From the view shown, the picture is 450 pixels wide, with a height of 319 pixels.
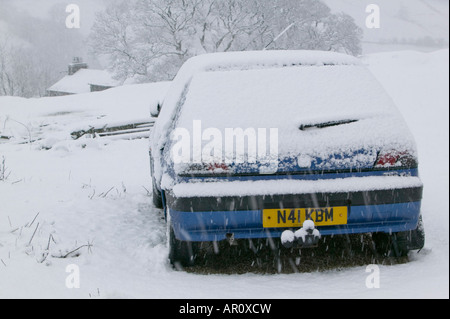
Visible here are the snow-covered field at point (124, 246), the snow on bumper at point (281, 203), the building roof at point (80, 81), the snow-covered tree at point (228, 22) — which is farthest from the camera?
the building roof at point (80, 81)

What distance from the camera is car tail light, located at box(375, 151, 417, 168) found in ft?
10.4

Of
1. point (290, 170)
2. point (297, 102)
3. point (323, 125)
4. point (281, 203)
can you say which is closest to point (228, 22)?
point (297, 102)

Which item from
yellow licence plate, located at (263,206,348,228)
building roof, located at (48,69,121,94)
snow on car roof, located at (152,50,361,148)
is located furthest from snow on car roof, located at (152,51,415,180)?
building roof, located at (48,69,121,94)

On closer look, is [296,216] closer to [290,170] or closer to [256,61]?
[290,170]

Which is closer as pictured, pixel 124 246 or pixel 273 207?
pixel 273 207

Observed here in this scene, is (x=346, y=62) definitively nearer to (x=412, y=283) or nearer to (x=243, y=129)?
(x=243, y=129)

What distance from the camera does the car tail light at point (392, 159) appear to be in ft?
10.4

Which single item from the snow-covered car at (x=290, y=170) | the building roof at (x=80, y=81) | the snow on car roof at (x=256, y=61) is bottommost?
the snow-covered car at (x=290, y=170)

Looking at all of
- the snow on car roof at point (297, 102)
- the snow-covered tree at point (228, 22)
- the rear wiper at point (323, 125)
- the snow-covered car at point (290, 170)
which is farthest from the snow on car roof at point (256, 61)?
the snow-covered tree at point (228, 22)

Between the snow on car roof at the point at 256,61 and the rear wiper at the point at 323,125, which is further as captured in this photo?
the snow on car roof at the point at 256,61

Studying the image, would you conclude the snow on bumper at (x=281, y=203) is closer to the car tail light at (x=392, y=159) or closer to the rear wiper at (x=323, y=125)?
the car tail light at (x=392, y=159)

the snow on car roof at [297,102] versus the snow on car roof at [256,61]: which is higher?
the snow on car roof at [256,61]

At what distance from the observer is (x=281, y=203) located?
10.2 ft

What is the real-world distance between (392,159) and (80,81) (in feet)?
172
